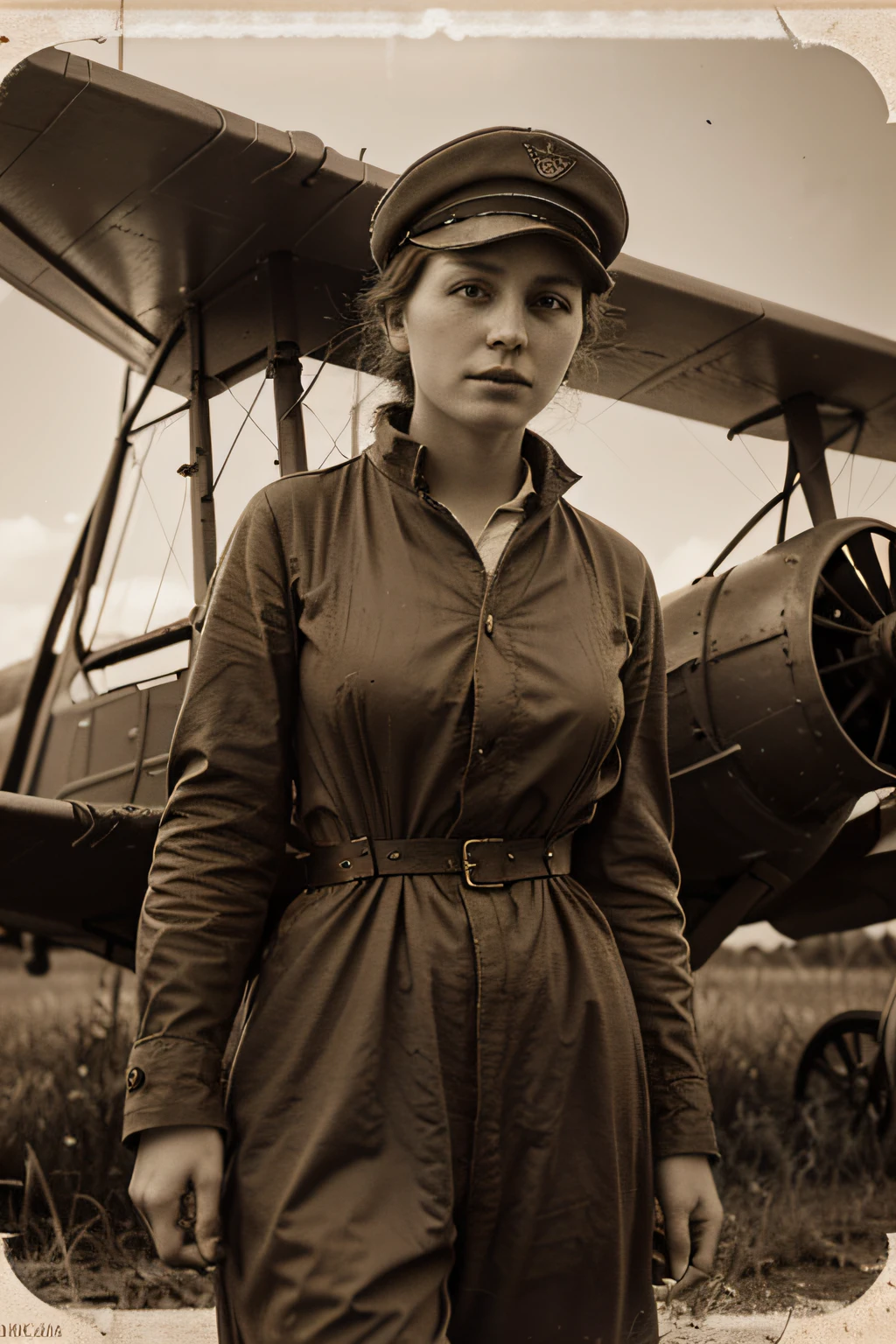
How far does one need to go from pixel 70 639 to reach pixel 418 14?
4.55ft

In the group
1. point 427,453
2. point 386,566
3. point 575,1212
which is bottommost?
point 575,1212

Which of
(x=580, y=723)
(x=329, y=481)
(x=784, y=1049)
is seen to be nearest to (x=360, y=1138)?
(x=580, y=723)

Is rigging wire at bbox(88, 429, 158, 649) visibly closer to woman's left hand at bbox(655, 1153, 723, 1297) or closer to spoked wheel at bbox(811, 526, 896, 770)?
spoked wheel at bbox(811, 526, 896, 770)

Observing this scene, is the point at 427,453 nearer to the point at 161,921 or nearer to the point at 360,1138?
the point at 161,921

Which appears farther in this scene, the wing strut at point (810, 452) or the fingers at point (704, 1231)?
the wing strut at point (810, 452)

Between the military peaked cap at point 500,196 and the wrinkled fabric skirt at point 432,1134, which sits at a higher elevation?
the military peaked cap at point 500,196

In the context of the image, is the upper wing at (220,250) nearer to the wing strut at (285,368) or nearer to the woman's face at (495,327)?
the wing strut at (285,368)

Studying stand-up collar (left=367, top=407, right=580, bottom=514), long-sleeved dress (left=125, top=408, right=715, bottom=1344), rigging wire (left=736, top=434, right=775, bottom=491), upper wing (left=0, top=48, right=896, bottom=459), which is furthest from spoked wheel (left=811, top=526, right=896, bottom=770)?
long-sleeved dress (left=125, top=408, right=715, bottom=1344)

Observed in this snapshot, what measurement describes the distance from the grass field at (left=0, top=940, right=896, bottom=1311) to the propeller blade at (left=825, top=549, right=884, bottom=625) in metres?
0.90

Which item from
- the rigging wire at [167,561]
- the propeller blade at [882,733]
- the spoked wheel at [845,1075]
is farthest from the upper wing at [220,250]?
the spoked wheel at [845,1075]

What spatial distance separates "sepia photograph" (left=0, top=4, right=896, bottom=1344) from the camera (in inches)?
33.2

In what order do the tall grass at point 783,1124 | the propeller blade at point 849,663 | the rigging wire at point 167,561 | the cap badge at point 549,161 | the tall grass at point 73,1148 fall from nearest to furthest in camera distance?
the cap badge at point 549,161 → the tall grass at point 73,1148 → the rigging wire at point 167,561 → the tall grass at point 783,1124 → the propeller blade at point 849,663

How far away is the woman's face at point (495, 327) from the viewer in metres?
0.95

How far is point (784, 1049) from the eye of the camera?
2947 millimetres
